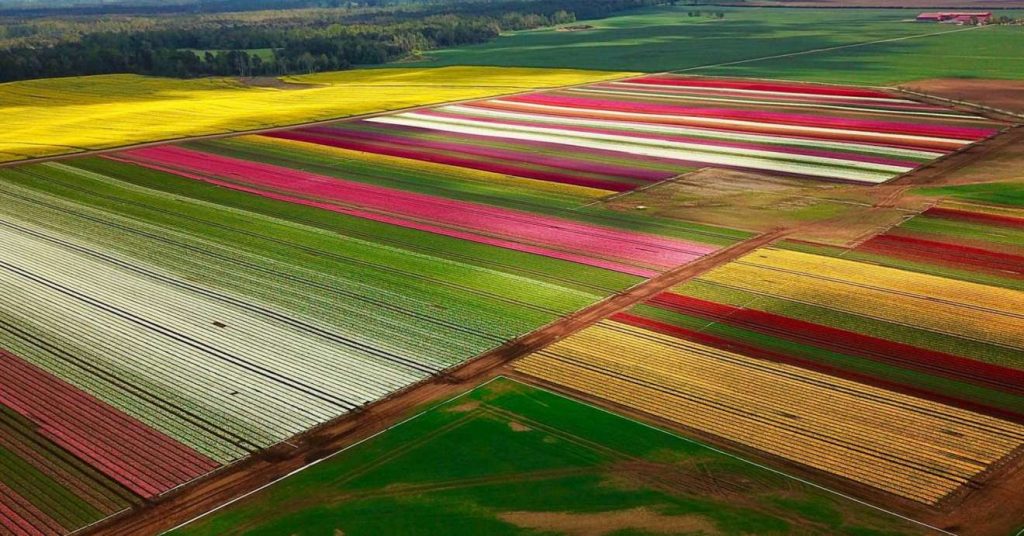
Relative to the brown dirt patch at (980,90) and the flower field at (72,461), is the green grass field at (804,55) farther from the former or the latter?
the flower field at (72,461)

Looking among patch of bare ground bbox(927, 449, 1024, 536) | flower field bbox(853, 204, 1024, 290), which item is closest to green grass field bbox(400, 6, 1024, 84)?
flower field bbox(853, 204, 1024, 290)

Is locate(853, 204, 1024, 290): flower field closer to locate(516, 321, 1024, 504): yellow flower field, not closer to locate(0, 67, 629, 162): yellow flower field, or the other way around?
locate(516, 321, 1024, 504): yellow flower field

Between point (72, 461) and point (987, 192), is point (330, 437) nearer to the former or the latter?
point (72, 461)

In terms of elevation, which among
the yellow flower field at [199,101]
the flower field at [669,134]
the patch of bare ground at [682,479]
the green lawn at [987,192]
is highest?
the yellow flower field at [199,101]

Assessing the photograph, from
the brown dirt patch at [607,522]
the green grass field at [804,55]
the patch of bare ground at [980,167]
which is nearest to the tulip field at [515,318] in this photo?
the brown dirt patch at [607,522]

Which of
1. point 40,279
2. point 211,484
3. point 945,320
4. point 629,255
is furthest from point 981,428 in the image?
point 40,279

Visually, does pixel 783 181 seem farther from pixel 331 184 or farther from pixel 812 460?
pixel 812 460

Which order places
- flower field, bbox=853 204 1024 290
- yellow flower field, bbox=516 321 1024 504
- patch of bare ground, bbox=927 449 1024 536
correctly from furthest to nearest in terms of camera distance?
flower field, bbox=853 204 1024 290 → yellow flower field, bbox=516 321 1024 504 → patch of bare ground, bbox=927 449 1024 536
